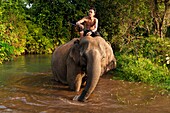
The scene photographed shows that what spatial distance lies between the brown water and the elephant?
307mm

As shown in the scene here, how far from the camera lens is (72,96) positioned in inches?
285

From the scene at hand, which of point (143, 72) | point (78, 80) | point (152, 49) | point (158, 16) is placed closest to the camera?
point (78, 80)

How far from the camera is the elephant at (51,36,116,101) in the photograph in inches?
259

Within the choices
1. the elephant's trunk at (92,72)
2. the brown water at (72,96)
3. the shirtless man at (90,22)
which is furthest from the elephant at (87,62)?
the shirtless man at (90,22)

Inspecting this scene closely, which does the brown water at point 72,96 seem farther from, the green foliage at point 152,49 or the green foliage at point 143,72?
the green foliage at point 152,49

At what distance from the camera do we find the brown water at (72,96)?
20.0ft

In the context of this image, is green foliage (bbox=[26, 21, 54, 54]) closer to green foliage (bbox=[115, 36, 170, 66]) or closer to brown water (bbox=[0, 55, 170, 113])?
green foliage (bbox=[115, 36, 170, 66])

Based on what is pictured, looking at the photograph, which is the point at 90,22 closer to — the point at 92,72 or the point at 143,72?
the point at 143,72

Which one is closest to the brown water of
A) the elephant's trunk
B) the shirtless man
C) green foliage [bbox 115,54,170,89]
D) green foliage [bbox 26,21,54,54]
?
the elephant's trunk

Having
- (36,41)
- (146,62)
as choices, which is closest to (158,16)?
(146,62)

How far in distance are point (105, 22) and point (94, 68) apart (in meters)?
12.3

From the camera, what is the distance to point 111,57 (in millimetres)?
7918

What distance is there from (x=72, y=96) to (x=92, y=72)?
1.01 m

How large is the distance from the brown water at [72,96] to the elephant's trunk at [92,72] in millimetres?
220
